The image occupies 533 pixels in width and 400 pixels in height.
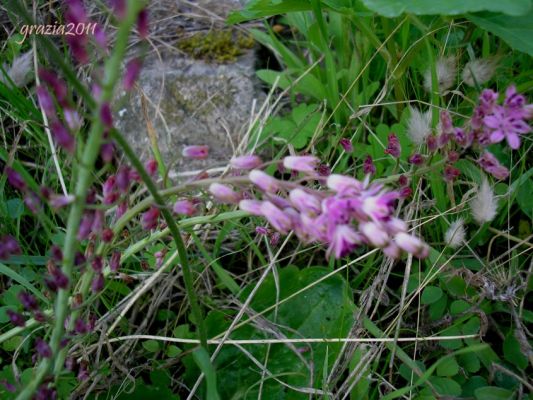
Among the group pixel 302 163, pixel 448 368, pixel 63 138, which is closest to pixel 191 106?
pixel 302 163

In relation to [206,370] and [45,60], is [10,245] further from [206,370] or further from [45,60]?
[45,60]

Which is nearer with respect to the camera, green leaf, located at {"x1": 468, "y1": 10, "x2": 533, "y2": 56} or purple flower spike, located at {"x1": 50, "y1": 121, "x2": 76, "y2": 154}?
purple flower spike, located at {"x1": 50, "y1": 121, "x2": 76, "y2": 154}

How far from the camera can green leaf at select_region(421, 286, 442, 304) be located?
2104 millimetres

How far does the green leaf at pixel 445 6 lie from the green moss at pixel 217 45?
1.35 meters

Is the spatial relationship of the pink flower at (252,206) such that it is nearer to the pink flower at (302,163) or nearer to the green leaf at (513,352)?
the pink flower at (302,163)

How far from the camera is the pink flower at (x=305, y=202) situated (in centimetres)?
134

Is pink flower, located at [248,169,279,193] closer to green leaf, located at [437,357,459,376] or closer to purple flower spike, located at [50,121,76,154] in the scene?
purple flower spike, located at [50,121,76,154]

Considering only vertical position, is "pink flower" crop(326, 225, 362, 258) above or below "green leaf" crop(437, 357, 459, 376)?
above

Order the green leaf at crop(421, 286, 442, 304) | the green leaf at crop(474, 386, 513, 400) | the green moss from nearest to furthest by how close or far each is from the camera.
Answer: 1. the green leaf at crop(474, 386, 513, 400)
2. the green leaf at crop(421, 286, 442, 304)
3. the green moss

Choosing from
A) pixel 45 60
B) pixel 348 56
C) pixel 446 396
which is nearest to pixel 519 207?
pixel 446 396

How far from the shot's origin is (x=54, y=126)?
3.97ft

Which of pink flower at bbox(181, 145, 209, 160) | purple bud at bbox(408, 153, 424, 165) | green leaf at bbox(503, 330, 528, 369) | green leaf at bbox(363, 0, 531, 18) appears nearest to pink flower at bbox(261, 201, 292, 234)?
pink flower at bbox(181, 145, 209, 160)

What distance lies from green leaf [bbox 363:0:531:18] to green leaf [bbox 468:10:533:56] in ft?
0.91

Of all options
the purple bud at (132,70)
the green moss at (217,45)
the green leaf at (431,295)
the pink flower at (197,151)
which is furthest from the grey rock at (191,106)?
the purple bud at (132,70)
